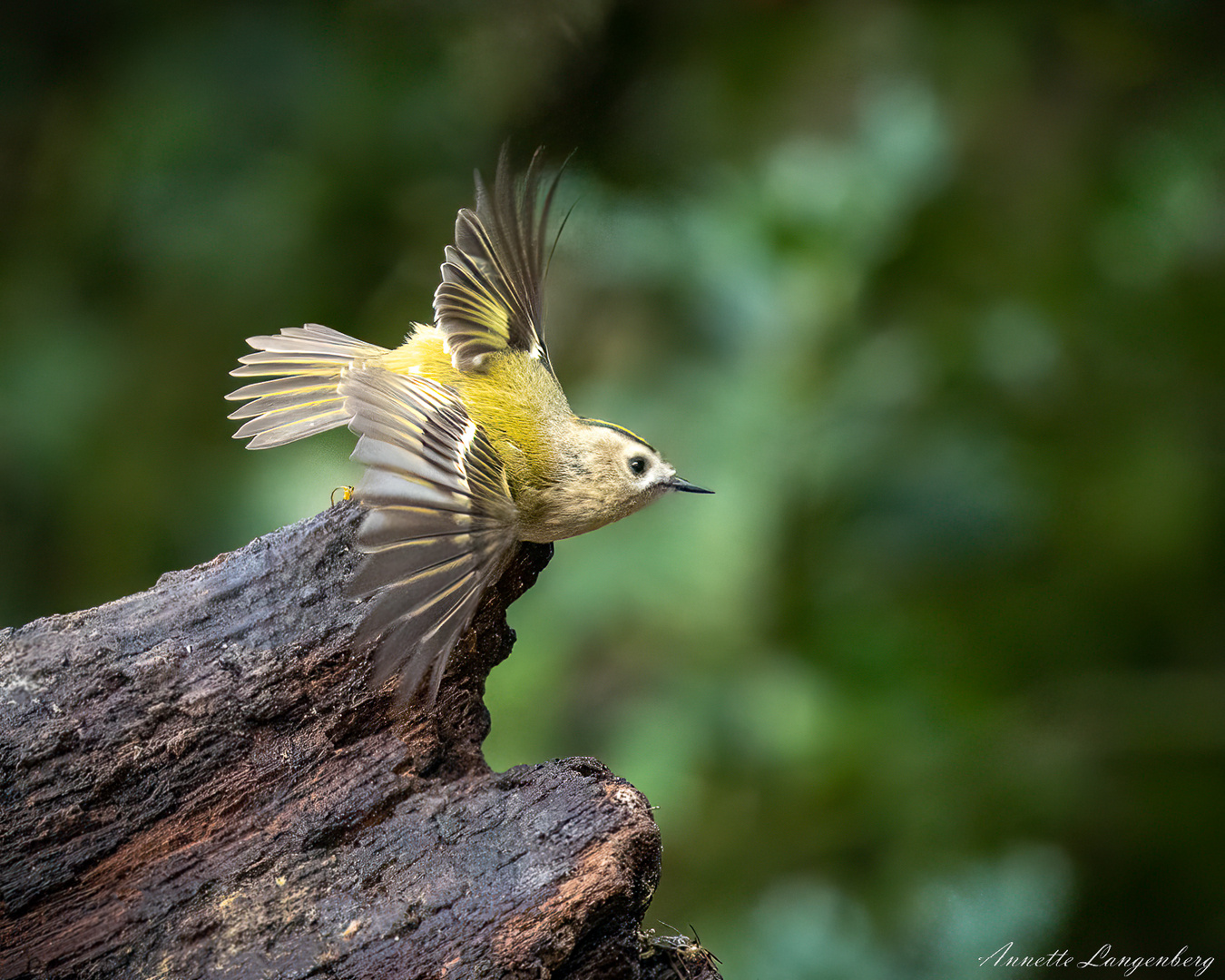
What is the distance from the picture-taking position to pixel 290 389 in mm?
2061

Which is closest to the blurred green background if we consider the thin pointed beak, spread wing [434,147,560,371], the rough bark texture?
spread wing [434,147,560,371]

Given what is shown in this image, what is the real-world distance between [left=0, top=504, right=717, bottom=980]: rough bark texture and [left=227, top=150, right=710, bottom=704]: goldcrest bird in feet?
0.42

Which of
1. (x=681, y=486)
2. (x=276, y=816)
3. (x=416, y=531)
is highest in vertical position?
(x=681, y=486)

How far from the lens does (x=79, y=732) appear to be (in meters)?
1.42

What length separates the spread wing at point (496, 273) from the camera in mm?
1998

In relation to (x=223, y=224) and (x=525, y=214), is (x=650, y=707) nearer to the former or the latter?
(x=525, y=214)

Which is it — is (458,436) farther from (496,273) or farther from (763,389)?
(763,389)

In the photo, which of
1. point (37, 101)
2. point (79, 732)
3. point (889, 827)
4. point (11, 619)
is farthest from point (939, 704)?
point (37, 101)

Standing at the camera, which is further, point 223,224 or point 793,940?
point 223,224

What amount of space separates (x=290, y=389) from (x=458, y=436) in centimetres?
55

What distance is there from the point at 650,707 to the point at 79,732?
56.8 inches
